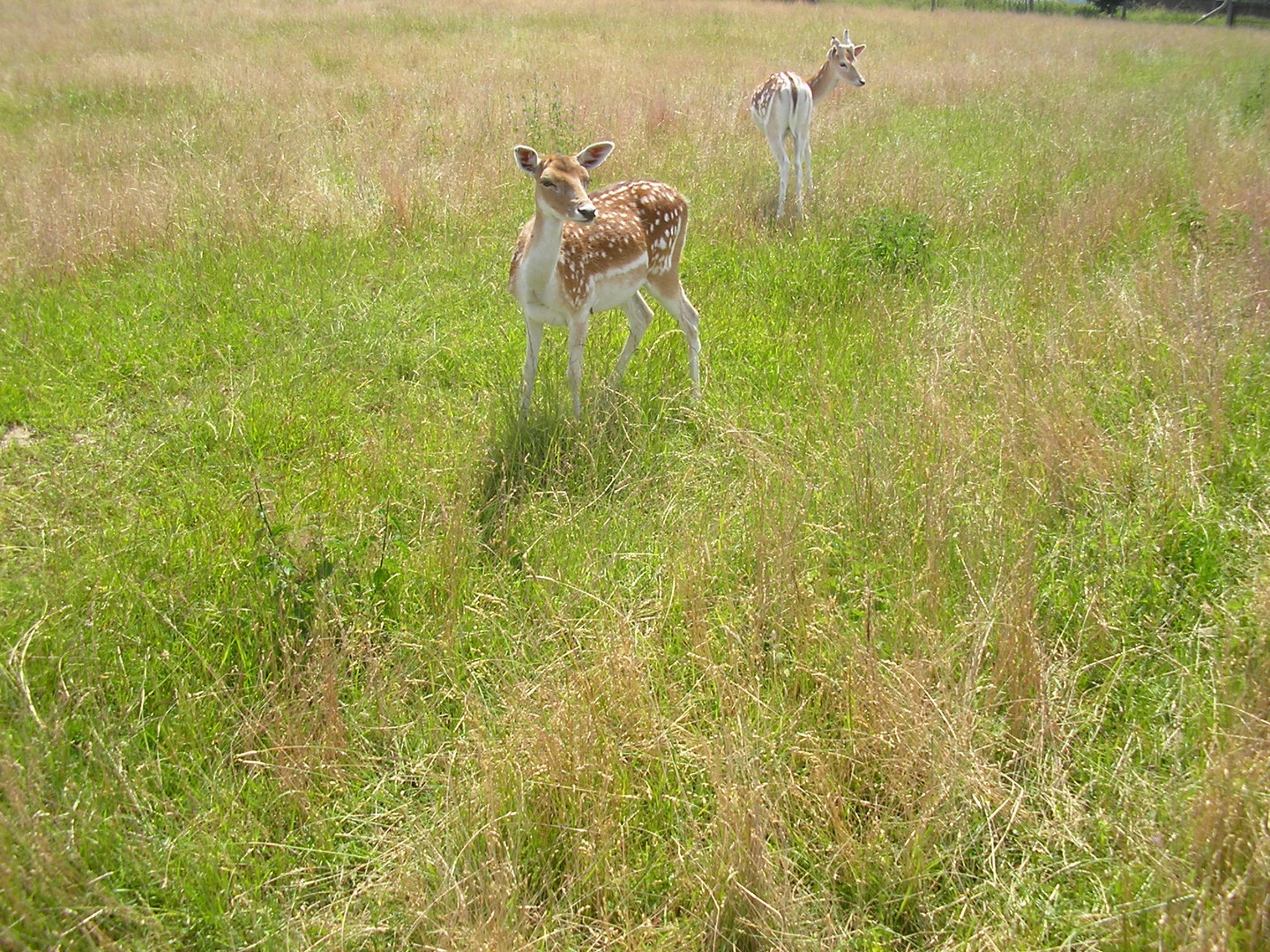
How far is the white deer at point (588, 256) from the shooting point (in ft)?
13.6

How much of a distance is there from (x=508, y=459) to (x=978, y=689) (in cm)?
229

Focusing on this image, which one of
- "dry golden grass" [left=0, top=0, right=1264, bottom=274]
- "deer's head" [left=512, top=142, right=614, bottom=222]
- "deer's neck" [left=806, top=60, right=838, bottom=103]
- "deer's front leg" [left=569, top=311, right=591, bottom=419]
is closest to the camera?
"deer's head" [left=512, top=142, right=614, bottom=222]

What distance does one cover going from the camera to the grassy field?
2.19m

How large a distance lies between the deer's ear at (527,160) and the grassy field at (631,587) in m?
1.13

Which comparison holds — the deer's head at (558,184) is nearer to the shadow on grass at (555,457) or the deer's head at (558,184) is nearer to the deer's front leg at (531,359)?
the deer's front leg at (531,359)

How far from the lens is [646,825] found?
95.6 inches

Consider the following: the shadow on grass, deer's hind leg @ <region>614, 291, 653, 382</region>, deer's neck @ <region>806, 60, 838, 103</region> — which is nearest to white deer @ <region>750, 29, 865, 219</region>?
deer's neck @ <region>806, 60, 838, 103</region>

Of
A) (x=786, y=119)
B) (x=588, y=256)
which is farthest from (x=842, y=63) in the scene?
(x=588, y=256)

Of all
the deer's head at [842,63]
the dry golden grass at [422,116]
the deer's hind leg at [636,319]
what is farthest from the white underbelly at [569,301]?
the deer's head at [842,63]

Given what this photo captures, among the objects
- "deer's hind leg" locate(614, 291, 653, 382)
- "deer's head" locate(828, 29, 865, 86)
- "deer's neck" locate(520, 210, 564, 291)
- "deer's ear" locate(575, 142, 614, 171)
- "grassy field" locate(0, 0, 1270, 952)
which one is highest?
"deer's head" locate(828, 29, 865, 86)

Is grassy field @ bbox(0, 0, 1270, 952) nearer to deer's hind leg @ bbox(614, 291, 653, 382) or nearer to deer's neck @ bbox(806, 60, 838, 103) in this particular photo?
deer's hind leg @ bbox(614, 291, 653, 382)

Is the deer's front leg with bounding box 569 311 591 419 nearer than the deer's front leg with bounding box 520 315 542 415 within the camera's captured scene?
Yes

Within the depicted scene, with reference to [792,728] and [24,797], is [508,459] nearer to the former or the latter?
[792,728]

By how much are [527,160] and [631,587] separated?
225 cm
